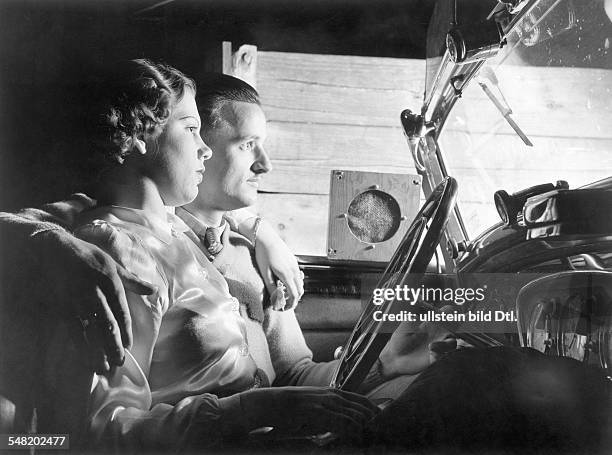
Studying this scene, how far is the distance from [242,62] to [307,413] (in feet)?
2.64

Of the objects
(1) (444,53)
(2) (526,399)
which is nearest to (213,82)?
(1) (444,53)

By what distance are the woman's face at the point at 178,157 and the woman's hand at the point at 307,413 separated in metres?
0.47

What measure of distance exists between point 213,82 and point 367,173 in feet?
1.34

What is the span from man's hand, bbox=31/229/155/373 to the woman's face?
20 cm

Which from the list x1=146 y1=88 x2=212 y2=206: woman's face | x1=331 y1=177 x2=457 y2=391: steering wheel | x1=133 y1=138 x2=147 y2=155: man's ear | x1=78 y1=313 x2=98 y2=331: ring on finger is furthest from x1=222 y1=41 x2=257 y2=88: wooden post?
x1=78 y1=313 x2=98 y2=331: ring on finger

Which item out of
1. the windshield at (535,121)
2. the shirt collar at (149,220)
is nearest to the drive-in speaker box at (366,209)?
the windshield at (535,121)

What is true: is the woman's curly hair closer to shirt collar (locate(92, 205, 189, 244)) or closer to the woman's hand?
shirt collar (locate(92, 205, 189, 244))

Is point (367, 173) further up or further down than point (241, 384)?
further up

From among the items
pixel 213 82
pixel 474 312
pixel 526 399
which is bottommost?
pixel 526 399

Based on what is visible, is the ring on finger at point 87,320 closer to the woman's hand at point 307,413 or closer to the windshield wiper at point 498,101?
the woman's hand at point 307,413

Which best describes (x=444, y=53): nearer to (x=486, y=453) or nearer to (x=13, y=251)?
(x=486, y=453)

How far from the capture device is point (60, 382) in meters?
1.59

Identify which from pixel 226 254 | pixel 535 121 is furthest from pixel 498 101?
pixel 226 254

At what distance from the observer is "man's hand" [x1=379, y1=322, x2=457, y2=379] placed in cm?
167
